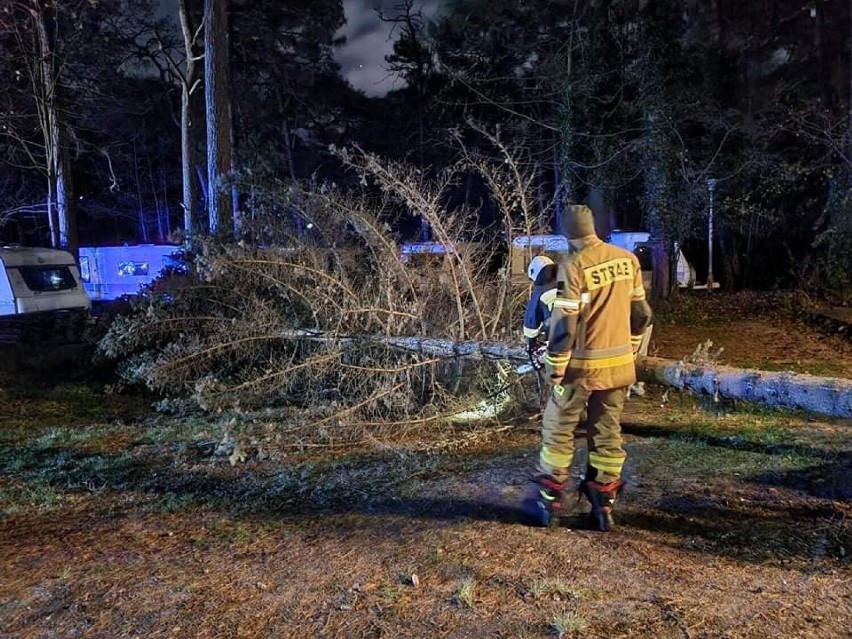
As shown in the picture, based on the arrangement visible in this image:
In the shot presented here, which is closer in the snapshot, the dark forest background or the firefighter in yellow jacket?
the firefighter in yellow jacket

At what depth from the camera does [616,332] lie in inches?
143

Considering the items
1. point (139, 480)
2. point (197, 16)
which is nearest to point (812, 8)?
point (197, 16)

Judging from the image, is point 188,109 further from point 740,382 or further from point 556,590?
point 556,590

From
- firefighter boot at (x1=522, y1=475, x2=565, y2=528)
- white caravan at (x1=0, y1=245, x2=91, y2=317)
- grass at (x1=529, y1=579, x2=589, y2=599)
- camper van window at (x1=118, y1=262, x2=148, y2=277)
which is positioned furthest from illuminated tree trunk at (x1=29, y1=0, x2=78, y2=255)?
grass at (x1=529, y1=579, x2=589, y2=599)

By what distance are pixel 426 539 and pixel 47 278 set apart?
13.7m

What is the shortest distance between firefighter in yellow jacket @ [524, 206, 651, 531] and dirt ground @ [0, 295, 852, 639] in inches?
9.7

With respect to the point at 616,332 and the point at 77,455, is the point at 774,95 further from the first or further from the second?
the point at 77,455

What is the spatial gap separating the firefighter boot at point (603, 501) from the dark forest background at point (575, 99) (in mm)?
5436

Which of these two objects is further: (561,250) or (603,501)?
(561,250)

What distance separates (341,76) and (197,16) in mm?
9720

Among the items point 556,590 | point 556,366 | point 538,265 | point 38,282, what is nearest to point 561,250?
point 538,265

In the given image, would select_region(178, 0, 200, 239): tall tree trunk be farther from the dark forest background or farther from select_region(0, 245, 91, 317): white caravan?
select_region(0, 245, 91, 317): white caravan

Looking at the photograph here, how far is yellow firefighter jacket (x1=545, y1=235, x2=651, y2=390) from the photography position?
3.52 meters

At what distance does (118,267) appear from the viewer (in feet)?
67.7
